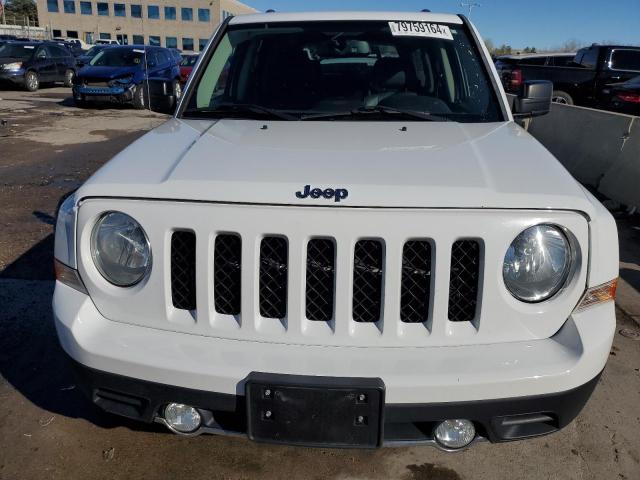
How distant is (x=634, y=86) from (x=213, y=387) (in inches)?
417

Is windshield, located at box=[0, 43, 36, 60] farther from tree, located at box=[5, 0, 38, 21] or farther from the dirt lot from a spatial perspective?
tree, located at box=[5, 0, 38, 21]

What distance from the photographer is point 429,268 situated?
1.87m

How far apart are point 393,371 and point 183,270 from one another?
0.79 metres

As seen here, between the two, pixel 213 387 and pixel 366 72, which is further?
pixel 366 72

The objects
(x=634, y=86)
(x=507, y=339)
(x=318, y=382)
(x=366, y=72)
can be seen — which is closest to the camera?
(x=318, y=382)

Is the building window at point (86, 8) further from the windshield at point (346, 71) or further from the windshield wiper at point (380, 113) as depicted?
the windshield wiper at point (380, 113)

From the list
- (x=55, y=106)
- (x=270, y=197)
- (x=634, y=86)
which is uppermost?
(x=270, y=197)

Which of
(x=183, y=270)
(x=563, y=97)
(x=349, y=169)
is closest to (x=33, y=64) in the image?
(x=563, y=97)

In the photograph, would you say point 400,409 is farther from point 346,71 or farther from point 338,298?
point 346,71

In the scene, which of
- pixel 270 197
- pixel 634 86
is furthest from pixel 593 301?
pixel 634 86

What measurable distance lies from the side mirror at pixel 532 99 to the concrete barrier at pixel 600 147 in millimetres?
3223

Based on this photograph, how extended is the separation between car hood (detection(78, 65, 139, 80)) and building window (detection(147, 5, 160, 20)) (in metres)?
62.0

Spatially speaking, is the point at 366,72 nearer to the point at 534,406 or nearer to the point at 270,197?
the point at 270,197

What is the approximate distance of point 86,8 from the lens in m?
71.1
